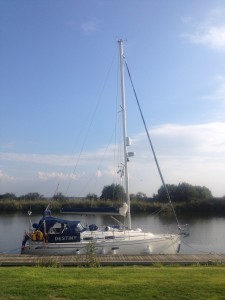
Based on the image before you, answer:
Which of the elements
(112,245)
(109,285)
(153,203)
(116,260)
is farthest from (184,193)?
(109,285)

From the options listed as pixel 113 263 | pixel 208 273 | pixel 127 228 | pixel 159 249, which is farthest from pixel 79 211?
pixel 208 273

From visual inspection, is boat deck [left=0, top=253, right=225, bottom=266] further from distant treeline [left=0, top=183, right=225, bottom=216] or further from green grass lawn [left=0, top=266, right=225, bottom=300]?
distant treeline [left=0, top=183, right=225, bottom=216]

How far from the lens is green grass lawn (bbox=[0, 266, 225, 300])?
365 inches

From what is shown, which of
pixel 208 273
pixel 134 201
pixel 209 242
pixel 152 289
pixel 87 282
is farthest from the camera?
pixel 134 201

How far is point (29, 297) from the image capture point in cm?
905

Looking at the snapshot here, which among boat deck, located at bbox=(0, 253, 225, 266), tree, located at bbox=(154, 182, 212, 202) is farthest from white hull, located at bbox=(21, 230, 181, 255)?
tree, located at bbox=(154, 182, 212, 202)

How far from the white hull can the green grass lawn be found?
35.9 feet

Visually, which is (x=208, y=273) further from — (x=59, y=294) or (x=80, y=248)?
(x=80, y=248)

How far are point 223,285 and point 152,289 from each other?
191cm

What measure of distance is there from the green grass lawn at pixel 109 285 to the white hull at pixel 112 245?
1094cm

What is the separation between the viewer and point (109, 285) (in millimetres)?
10234

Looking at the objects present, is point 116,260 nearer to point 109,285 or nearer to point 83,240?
point 83,240

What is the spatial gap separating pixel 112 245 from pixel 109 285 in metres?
13.4

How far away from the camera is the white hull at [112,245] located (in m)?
23.2
